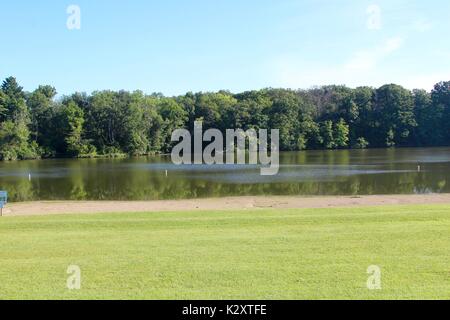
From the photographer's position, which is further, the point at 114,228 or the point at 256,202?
the point at 256,202

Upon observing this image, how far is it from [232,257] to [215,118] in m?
101

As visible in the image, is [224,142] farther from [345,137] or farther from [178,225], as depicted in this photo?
[178,225]

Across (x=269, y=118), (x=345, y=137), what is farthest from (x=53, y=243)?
(x=345, y=137)

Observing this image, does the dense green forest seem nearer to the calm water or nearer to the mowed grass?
the calm water

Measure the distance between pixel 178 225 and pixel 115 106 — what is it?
92.6m

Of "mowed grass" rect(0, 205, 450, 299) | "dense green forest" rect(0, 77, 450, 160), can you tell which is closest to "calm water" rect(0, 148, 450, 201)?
"mowed grass" rect(0, 205, 450, 299)

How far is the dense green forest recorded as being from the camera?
9888 cm

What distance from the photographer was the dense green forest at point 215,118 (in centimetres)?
9888

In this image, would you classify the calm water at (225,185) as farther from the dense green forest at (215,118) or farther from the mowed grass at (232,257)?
the dense green forest at (215,118)

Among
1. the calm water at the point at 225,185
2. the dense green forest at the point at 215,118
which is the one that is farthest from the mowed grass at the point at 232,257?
the dense green forest at the point at 215,118

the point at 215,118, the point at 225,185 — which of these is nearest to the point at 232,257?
the point at 225,185

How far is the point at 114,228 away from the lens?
533 inches

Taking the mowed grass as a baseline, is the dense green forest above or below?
above

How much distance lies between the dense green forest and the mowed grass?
85396 millimetres
